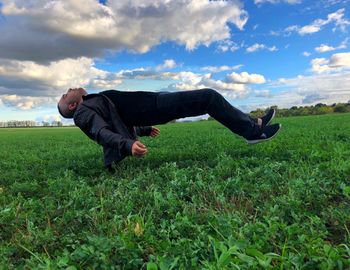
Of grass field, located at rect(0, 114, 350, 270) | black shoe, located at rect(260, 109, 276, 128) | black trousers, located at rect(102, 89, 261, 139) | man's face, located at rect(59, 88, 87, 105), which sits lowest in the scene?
grass field, located at rect(0, 114, 350, 270)

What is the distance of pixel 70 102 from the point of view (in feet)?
19.9

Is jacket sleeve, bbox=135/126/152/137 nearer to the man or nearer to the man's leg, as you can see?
the man

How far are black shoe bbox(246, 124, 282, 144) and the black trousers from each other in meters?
0.07

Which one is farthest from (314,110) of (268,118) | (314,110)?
(268,118)

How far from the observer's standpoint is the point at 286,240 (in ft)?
8.22

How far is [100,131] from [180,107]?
1276mm

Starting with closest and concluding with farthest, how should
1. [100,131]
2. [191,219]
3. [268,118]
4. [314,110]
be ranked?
1. [191,219]
2. [100,131]
3. [268,118]
4. [314,110]

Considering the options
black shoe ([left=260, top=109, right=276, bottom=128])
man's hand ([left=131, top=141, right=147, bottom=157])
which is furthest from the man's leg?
man's hand ([left=131, top=141, right=147, bottom=157])

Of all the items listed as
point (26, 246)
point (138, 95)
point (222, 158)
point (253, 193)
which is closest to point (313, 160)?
point (222, 158)

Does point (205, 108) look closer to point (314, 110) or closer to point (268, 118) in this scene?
point (268, 118)

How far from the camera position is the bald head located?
6059 millimetres

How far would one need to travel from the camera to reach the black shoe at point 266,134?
19.9ft

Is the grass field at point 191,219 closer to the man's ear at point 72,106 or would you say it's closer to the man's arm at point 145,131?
the man's ear at point 72,106

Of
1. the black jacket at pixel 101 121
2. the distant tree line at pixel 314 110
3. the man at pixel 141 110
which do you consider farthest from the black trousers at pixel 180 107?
the distant tree line at pixel 314 110
